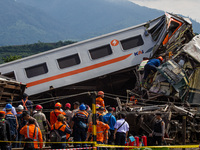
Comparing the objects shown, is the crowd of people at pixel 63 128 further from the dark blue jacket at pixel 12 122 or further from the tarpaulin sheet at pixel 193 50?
the tarpaulin sheet at pixel 193 50

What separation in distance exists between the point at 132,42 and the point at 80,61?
2.77 metres

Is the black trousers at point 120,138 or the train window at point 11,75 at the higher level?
the train window at point 11,75

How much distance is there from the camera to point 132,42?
15.7 m

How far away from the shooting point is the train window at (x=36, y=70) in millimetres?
15242

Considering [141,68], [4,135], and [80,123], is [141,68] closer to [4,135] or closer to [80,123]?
[80,123]

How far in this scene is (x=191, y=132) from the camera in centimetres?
1234

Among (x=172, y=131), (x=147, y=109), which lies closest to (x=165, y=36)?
(x=147, y=109)

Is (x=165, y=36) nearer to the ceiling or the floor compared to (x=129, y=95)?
nearer to the ceiling

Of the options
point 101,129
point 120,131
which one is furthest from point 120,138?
point 101,129

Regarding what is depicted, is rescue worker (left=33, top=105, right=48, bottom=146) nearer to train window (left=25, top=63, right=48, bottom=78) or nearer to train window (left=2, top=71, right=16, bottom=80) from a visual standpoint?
train window (left=25, top=63, right=48, bottom=78)

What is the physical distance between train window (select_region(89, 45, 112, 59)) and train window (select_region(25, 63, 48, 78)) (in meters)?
2.39

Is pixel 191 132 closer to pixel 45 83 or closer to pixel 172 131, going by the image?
pixel 172 131

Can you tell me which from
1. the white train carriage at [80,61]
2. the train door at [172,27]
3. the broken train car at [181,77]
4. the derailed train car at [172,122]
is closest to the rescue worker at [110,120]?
the derailed train car at [172,122]

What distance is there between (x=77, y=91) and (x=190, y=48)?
5.80m
